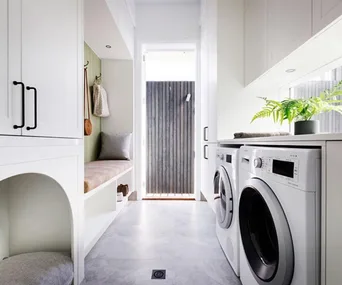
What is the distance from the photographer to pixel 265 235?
1.25 m

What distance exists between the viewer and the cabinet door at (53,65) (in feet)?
3.22

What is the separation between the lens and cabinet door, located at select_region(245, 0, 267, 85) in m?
1.92

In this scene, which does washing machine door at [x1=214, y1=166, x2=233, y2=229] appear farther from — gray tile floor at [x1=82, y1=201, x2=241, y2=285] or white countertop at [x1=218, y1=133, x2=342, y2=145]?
white countertop at [x1=218, y1=133, x2=342, y2=145]

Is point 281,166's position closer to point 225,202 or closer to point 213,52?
point 225,202

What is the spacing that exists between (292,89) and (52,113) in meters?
2.22

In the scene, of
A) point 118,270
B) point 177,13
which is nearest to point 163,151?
point 177,13

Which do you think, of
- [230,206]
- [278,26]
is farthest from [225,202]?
[278,26]

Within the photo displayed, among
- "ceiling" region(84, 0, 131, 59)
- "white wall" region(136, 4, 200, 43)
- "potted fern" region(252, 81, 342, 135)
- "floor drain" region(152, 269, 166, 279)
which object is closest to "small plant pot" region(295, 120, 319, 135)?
"potted fern" region(252, 81, 342, 135)

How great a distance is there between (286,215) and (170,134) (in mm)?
3815

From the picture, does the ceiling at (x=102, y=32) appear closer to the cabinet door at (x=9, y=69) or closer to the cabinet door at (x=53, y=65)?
the cabinet door at (x=53, y=65)

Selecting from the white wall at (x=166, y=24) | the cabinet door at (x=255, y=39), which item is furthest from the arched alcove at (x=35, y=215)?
the white wall at (x=166, y=24)

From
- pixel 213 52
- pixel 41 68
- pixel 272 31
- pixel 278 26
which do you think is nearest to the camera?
pixel 41 68

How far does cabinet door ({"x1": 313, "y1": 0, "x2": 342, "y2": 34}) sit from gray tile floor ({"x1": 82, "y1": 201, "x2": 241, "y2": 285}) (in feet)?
5.29

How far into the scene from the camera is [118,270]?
5.31ft
